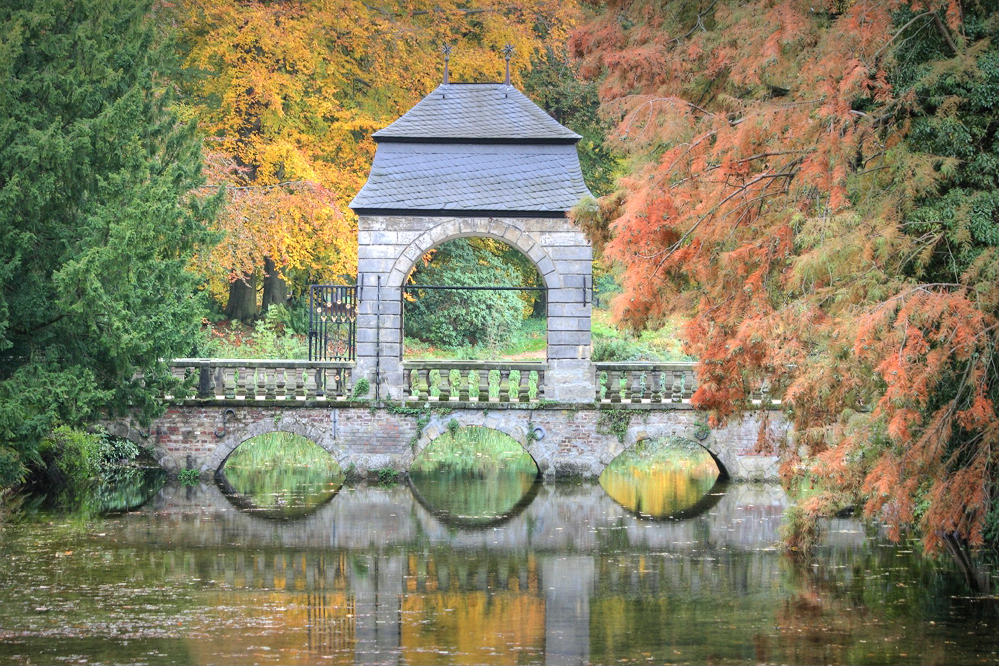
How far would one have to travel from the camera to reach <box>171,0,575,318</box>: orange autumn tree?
20.0 metres

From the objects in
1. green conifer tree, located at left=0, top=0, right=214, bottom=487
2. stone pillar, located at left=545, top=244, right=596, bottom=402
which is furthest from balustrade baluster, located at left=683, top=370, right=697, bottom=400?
green conifer tree, located at left=0, top=0, right=214, bottom=487

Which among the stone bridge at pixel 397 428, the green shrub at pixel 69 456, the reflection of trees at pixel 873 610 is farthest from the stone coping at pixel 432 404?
the reflection of trees at pixel 873 610

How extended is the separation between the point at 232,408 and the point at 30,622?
7278 millimetres

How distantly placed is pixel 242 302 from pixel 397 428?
852cm

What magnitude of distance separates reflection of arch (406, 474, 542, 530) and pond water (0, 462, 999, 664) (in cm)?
5

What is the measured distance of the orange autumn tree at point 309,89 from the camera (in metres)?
20.0

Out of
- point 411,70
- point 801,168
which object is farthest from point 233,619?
point 411,70

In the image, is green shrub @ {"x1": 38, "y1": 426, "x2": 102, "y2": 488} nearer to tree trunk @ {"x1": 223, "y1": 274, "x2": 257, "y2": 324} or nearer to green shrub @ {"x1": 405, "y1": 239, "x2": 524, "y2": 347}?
tree trunk @ {"x1": 223, "y1": 274, "x2": 257, "y2": 324}

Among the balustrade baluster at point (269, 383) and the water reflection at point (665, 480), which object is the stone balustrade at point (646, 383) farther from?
the balustrade baluster at point (269, 383)

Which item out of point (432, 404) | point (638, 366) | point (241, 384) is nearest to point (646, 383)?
point (638, 366)

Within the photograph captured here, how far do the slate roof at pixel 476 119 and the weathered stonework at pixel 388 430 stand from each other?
3515 mm

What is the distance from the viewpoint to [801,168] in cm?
997

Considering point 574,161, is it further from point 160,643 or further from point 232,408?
point 160,643

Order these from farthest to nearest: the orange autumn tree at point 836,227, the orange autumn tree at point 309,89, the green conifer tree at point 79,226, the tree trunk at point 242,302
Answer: the tree trunk at point 242,302 < the orange autumn tree at point 309,89 < the green conifer tree at point 79,226 < the orange autumn tree at point 836,227
